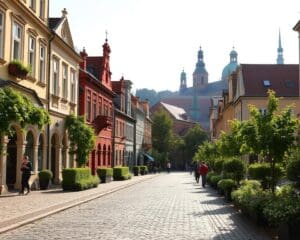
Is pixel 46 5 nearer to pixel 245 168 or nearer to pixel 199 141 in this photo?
pixel 245 168

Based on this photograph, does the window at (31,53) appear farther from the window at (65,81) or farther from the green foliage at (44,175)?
the window at (65,81)

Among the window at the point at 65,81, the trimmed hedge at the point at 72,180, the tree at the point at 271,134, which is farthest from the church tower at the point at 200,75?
the tree at the point at 271,134

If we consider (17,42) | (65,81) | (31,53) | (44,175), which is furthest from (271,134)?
(65,81)

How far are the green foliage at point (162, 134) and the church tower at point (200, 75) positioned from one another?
7938cm

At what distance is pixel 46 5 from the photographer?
29.9m

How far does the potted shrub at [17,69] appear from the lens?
23281 mm

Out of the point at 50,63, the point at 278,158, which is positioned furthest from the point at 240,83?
the point at 278,158

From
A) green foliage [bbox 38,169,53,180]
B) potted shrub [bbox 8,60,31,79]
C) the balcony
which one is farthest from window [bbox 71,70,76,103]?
potted shrub [bbox 8,60,31,79]

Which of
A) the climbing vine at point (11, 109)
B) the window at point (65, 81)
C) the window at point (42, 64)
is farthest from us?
the window at point (65, 81)

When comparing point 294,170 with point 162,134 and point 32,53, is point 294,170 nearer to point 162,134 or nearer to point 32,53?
point 32,53

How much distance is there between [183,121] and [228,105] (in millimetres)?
75413

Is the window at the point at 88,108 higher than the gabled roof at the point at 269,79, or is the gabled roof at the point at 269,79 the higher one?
the gabled roof at the point at 269,79

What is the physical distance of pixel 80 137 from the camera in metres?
33.0

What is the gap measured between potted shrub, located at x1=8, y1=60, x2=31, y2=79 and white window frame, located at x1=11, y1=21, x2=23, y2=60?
0.73 m
